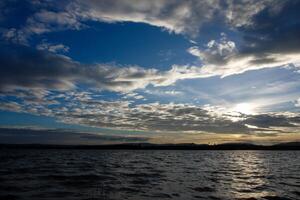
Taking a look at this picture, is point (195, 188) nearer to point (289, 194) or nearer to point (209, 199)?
point (209, 199)

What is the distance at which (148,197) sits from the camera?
20562 mm

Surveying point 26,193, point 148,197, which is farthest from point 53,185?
point 148,197

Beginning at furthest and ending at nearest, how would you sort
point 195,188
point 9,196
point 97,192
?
point 195,188
point 97,192
point 9,196

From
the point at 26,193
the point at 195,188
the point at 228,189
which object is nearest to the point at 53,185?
the point at 26,193

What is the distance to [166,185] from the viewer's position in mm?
26344

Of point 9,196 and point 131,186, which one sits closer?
point 9,196

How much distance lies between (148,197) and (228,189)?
780 cm

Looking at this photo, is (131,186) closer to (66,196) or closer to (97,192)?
(97,192)

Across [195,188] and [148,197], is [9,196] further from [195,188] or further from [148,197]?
[195,188]

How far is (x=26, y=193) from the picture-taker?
21.1 meters

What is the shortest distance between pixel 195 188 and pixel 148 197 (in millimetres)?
5784

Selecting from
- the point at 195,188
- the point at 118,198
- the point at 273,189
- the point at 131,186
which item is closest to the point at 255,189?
the point at 273,189

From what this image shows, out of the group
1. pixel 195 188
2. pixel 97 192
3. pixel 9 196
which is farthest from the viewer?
pixel 195 188

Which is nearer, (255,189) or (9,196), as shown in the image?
(9,196)
